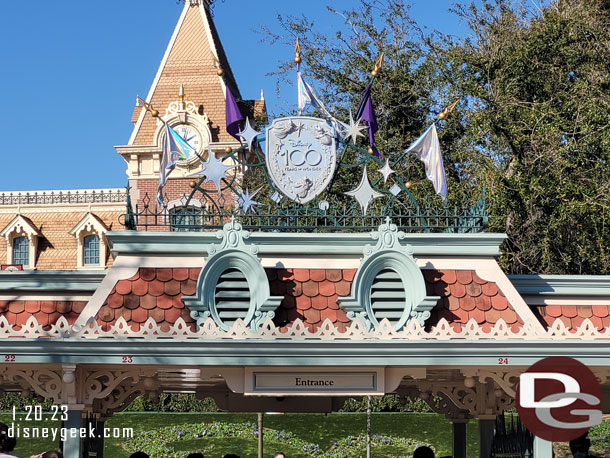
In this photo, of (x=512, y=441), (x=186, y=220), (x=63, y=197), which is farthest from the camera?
(x=63, y=197)

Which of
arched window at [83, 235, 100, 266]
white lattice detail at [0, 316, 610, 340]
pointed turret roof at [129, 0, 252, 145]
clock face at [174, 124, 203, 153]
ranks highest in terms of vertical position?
pointed turret roof at [129, 0, 252, 145]

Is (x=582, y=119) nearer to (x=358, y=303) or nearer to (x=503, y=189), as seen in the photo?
(x=503, y=189)

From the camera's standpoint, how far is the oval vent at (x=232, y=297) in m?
10.5

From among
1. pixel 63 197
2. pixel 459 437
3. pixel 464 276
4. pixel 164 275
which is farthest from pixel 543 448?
pixel 63 197

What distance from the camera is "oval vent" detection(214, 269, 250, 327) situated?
10.5 meters

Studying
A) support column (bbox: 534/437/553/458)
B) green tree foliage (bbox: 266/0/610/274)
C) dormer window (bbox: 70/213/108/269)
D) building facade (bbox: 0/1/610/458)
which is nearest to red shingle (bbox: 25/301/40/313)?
building facade (bbox: 0/1/610/458)

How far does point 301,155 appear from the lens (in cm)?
1173

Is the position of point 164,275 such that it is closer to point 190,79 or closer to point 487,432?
point 487,432

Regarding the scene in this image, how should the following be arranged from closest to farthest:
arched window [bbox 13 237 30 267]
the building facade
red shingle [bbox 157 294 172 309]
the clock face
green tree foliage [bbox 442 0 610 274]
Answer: the building facade
red shingle [bbox 157 294 172 309]
green tree foliage [bbox 442 0 610 274]
the clock face
arched window [bbox 13 237 30 267]

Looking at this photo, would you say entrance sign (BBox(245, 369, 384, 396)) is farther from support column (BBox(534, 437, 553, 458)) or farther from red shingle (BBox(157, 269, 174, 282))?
support column (BBox(534, 437, 553, 458))

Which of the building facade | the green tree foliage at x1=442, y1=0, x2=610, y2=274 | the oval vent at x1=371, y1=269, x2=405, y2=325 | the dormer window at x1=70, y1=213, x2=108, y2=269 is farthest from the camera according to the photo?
the dormer window at x1=70, y1=213, x2=108, y2=269

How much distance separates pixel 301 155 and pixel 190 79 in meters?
31.8

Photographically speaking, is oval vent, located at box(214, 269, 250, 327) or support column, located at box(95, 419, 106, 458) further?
support column, located at box(95, 419, 106, 458)

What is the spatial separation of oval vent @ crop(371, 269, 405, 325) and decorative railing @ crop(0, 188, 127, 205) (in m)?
36.4
